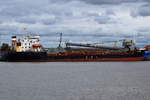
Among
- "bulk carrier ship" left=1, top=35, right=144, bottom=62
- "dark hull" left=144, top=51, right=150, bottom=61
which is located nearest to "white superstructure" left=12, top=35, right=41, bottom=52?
"bulk carrier ship" left=1, top=35, right=144, bottom=62

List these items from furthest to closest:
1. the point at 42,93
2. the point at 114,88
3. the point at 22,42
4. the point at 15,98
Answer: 1. the point at 22,42
2. the point at 114,88
3. the point at 42,93
4. the point at 15,98

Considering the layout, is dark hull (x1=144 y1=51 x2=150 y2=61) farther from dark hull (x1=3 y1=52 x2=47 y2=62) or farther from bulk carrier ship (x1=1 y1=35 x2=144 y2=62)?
dark hull (x1=3 y1=52 x2=47 y2=62)

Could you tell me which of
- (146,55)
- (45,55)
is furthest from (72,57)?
(146,55)

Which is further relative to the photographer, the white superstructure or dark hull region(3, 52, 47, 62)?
the white superstructure

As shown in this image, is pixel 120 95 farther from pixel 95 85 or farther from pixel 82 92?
pixel 95 85

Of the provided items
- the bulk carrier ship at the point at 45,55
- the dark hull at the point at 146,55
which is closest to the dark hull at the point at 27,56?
the bulk carrier ship at the point at 45,55

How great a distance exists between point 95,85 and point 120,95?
280 inches

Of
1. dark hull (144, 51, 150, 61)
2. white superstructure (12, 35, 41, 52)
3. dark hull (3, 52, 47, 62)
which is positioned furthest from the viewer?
dark hull (144, 51, 150, 61)

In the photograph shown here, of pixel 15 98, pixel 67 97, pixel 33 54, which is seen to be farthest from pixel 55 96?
pixel 33 54

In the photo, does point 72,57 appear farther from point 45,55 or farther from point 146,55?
point 146,55

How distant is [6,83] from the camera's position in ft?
132

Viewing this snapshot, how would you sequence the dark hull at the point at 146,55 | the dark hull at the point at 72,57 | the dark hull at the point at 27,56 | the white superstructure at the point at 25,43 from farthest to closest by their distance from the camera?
1. the dark hull at the point at 146,55
2. the white superstructure at the point at 25,43
3. the dark hull at the point at 72,57
4. the dark hull at the point at 27,56

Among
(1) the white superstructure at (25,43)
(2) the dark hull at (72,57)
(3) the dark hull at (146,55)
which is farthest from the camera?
(3) the dark hull at (146,55)

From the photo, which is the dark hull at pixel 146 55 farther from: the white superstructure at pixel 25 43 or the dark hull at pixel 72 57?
the white superstructure at pixel 25 43
